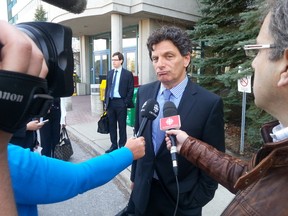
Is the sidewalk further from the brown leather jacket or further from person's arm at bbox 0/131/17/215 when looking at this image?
person's arm at bbox 0/131/17/215

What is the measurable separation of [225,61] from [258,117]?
74.6 inches

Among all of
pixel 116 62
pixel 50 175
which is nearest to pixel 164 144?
pixel 50 175

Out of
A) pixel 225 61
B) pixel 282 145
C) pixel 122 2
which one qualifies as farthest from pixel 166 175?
pixel 122 2

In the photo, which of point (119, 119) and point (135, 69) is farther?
point (135, 69)

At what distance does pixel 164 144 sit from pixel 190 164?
24cm

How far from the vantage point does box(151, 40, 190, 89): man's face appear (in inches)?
81.2

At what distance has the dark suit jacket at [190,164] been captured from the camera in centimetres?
190

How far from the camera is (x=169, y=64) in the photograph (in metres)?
2.06

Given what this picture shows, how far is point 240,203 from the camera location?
100 cm

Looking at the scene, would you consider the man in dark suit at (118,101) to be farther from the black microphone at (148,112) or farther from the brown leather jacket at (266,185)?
the brown leather jacket at (266,185)

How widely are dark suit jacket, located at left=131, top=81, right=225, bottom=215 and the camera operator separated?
1.34 metres

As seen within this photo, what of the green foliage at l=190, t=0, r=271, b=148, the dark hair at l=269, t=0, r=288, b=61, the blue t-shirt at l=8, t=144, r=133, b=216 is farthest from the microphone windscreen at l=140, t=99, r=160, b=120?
the green foliage at l=190, t=0, r=271, b=148

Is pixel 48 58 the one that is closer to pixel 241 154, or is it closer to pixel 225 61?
pixel 241 154

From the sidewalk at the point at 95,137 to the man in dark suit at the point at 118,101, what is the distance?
483mm
